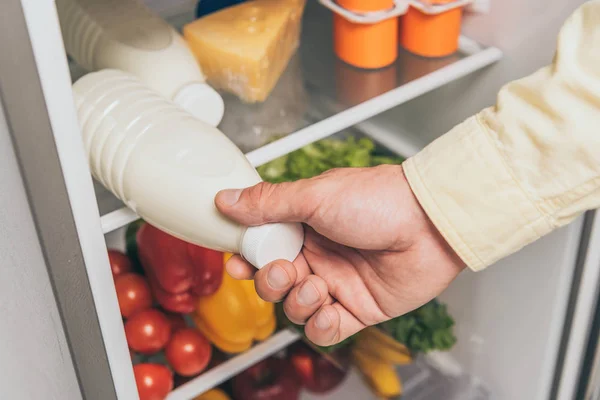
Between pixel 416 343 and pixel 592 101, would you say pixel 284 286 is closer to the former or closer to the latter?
pixel 592 101

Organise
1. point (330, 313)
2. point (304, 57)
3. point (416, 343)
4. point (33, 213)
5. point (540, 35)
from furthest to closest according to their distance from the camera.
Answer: point (416, 343)
point (304, 57)
point (540, 35)
point (330, 313)
point (33, 213)

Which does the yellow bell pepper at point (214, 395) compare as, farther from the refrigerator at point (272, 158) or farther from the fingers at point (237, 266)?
the fingers at point (237, 266)

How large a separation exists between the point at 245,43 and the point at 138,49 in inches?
5.6

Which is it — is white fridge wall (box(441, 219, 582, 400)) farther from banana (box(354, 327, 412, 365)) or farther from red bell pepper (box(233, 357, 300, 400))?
red bell pepper (box(233, 357, 300, 400))

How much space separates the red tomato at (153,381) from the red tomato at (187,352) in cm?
3

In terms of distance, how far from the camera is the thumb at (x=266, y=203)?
2.29ft

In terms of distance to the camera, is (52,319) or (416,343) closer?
(52,319)

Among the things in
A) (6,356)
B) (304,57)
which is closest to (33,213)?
(6,356)

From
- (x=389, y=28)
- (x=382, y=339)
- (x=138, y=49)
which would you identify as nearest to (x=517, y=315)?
(x=382, y=339)

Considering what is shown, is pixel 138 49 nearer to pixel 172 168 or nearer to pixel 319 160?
pixel 172 168

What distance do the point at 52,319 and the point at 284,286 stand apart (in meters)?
0.24

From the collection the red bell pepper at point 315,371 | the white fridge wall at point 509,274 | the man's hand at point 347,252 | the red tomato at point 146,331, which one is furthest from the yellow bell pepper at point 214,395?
the man's hand at point 347,252

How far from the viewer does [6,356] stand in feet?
2.40

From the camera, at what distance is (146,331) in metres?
1.07
